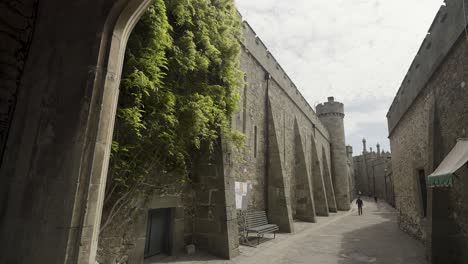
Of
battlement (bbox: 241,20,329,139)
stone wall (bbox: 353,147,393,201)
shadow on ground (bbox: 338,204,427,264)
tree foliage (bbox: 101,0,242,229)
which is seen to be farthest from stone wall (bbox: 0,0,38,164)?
stone wall (bbox: 353,147,393,201)

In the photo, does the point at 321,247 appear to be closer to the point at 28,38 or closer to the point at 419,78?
the point at 419,78

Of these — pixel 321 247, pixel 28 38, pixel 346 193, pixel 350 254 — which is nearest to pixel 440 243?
pixel 350 254

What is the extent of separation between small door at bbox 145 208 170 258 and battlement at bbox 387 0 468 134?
767 centimetres

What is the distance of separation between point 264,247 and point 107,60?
6495 millimetres

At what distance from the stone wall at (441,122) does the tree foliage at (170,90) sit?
5000 millimetres

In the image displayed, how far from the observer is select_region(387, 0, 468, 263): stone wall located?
545 cm

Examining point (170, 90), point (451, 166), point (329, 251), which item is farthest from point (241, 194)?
point (451, 166)

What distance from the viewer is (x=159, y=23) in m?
4.12

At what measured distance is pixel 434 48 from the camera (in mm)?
6742

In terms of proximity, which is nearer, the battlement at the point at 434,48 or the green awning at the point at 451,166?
the green awning at the point at 451,166

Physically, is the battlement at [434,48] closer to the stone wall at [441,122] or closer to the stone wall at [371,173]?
the stone wall at [441,122]

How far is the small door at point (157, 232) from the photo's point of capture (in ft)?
18.2

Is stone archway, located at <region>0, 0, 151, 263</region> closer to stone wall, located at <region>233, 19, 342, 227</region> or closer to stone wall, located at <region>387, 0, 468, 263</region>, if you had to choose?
stone wall, located at <region>233, 19, 342, 227</region>

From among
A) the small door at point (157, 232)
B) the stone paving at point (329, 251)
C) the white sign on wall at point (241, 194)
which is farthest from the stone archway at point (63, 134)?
the white sign on wall at point (241, 194)
